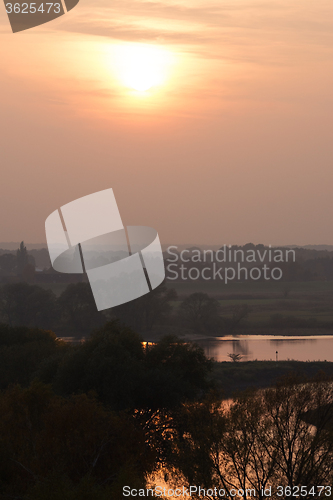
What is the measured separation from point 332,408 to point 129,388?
22.9 feet

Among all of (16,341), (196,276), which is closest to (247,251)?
(196,276)

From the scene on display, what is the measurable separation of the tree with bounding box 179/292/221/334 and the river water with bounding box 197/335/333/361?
4310 millimetres

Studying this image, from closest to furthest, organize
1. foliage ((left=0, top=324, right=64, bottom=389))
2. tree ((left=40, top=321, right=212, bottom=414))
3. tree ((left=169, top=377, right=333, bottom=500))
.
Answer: tree ((left=169, top=377, right=333, bottom=500)) → tree ((left=40, top=321, right=212, bottom=414)) → foliage ((left=0, top=324, right=64, bottom=389))

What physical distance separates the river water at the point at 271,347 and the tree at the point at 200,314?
4310 mm

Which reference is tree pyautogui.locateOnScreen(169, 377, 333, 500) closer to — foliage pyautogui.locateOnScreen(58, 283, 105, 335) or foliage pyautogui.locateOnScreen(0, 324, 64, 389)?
foliage pyautogui.locateOnScreen(0, 324, 64, 389)

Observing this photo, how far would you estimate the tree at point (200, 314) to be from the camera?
71.2 m

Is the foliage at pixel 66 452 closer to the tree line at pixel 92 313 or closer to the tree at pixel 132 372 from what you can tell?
the tree at pixel 132 372

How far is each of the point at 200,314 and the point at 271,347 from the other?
50.3ft

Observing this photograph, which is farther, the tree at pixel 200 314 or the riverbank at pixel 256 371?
the tree at pixel 200 314

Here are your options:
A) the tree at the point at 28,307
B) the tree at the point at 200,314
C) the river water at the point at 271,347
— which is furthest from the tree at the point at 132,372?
the tree at the point at 28,307

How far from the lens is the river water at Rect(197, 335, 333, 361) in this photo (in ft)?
171

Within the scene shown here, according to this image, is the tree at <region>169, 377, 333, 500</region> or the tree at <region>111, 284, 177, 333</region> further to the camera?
the tree at <region>111, 284, 177, 333</region>

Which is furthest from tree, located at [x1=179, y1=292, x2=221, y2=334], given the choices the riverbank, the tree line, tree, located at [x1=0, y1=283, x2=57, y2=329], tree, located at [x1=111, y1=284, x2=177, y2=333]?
the riverbank

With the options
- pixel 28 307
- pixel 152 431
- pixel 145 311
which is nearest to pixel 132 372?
pixel 152 431
